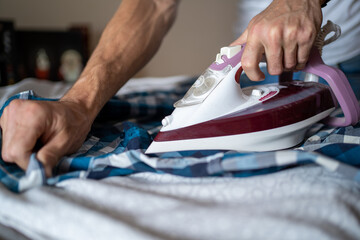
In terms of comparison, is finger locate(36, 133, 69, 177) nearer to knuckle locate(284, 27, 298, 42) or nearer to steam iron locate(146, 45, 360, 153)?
Result: steam iron locate(146, 45, 360, 153)

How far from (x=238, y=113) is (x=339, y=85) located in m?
0.25

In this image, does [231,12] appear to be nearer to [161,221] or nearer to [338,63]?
[338,63]

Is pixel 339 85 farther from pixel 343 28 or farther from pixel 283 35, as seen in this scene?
pixel 343 28

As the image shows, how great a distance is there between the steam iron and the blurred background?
2299 mm

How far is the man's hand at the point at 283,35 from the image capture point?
66cm

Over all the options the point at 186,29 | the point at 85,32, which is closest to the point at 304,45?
the point at 85,32

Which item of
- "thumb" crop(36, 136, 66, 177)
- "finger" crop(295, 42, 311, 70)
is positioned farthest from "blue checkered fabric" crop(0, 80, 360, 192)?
"finger" crop(295, 42, 311, 70)

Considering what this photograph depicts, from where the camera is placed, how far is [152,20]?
1.18 m

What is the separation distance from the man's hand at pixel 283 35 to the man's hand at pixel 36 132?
42 centimetres

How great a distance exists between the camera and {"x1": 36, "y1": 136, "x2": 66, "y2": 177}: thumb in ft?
1.87

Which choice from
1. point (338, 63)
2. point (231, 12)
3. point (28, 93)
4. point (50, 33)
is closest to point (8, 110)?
point (28, 93)

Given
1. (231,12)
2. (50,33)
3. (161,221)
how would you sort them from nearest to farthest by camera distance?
(161,221)
(50,33)
(231,12)

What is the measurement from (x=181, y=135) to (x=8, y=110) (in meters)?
0.35

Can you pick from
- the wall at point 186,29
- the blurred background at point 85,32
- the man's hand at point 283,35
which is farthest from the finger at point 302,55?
the wall at point 186,29
